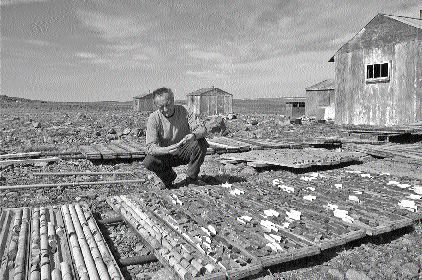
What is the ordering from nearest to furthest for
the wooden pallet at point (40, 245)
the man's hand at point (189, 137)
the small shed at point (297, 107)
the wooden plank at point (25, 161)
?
the wooden pallet at point (40, 245), the man's hand at point (189, 137), the wooden plank at point (25, 161), the small shed at point (297, 107)

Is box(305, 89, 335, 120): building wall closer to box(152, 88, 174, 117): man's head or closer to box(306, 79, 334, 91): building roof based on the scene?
box(306, 79, 334, 91): building roof

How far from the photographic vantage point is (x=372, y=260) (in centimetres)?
310

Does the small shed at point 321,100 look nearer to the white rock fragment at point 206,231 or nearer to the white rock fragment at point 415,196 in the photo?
the white rock fragment at point 415,196

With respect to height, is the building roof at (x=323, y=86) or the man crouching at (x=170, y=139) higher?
the building roof at (x=323, y=86)

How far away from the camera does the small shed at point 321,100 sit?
24688 mm

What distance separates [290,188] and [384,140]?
22.4ft

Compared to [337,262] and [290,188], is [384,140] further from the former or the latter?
[337,262]

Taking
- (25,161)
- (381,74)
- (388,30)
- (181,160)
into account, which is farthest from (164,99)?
(388,30)

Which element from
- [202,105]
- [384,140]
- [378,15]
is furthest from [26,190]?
[202,105]

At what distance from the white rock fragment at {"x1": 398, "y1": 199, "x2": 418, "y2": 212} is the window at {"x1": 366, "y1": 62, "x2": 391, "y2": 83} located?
38.9 ft

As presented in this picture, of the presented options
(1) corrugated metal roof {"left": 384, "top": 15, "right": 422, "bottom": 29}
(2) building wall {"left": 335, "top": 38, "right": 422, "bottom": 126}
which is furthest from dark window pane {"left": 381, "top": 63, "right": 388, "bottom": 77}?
(1) corrugated metal roof {"left": 384, "top": 15, "right": 422, "bottom": 29}

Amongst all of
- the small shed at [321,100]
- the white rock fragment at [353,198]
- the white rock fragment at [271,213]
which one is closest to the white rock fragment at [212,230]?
the white rock fragment at [271,213]

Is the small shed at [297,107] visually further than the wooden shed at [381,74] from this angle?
Yes

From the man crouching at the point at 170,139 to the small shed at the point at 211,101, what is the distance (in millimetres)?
28362
